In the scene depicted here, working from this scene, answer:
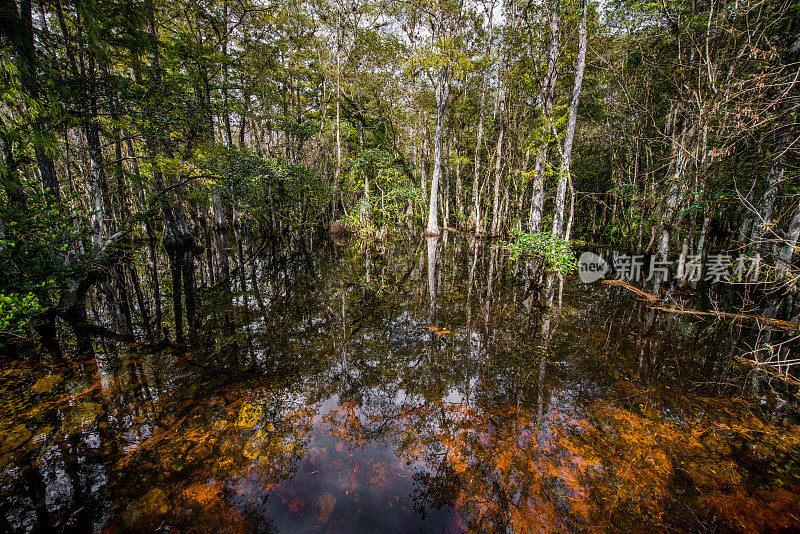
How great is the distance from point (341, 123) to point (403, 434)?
17.8 metres

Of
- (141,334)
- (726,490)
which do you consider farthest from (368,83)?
(726,490)

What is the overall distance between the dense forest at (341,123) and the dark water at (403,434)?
5.36 feet

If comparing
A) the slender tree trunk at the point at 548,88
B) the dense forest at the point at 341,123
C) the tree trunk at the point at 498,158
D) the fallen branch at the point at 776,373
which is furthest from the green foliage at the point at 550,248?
the tree trunk at the point at 498,158

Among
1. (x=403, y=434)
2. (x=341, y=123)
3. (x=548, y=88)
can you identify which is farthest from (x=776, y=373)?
(x=341, y=123)

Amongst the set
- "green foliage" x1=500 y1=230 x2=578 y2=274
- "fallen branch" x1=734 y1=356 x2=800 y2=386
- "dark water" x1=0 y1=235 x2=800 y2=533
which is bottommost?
"dark water" x1=0 y1=235 x2=800 y2=533

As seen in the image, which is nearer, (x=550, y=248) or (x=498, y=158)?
(x=550, y=248)

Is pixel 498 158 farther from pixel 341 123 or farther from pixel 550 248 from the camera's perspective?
pixel 550 248

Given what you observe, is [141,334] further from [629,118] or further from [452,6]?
[629,118]

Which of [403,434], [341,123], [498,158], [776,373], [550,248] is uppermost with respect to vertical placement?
[341,123]

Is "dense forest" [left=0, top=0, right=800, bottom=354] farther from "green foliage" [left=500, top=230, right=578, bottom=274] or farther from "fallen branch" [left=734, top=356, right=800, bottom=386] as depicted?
"fallen branch" [left=734, top=356, right=800, bottom=386]

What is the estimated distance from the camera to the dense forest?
15.8 feet

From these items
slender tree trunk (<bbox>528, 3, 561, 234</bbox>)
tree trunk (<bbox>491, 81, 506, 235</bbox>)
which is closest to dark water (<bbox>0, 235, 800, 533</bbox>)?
slender tree trunk (<bbox>528, 3, 561, 234</bbox>)

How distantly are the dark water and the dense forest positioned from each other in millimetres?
1633

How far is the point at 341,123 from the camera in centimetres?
1723
